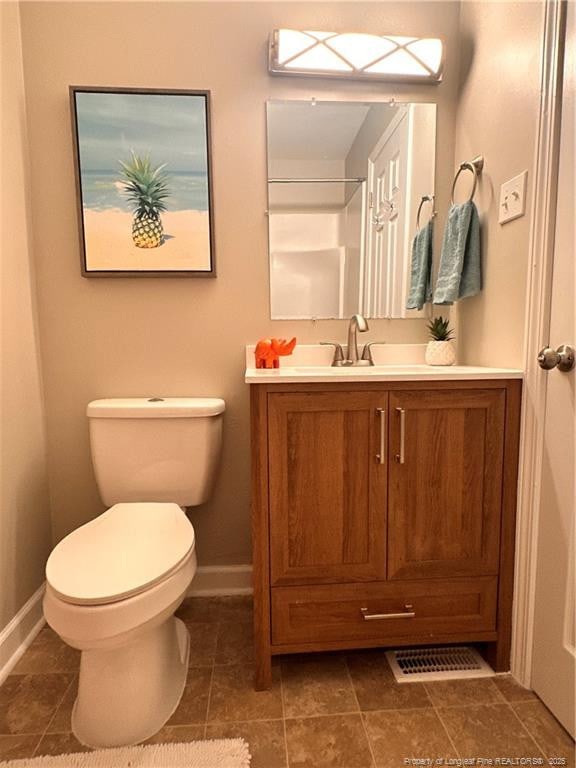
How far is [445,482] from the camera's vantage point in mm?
1145

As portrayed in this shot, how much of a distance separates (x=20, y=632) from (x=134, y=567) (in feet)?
2.26

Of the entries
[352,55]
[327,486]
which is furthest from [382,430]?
[352,55]

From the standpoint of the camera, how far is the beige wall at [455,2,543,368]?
1.12 metres

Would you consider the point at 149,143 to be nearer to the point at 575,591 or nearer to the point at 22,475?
the point at 22,475

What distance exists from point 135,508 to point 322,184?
1.30 m

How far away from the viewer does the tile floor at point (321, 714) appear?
3.20 ft

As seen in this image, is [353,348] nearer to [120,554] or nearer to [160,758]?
[120,554]

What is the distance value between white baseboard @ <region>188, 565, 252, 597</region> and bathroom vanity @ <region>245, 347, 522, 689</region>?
19.1 inches

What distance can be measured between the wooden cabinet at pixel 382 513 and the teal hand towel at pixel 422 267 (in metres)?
0.56

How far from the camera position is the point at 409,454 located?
1.13 meters

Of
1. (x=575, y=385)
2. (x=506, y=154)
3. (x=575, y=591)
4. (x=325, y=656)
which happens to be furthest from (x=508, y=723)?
(x=506, y=154)

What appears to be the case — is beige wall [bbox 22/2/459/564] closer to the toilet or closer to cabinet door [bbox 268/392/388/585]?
the toilet

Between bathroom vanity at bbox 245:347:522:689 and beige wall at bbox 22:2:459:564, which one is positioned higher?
beige wall at bbox 22:2:459:564

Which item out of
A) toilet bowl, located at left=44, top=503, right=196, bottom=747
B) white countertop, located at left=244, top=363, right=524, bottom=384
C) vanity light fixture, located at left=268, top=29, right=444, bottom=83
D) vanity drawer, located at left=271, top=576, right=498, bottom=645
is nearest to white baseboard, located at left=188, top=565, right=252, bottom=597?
toilet bowl, located at left=44, top=503, right=196, bottom=747
